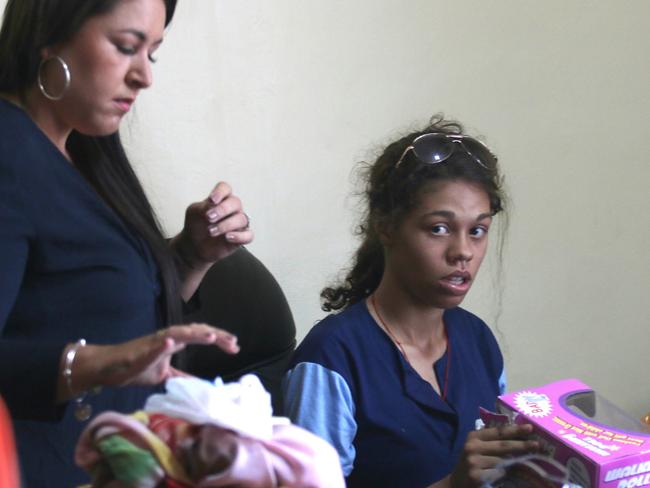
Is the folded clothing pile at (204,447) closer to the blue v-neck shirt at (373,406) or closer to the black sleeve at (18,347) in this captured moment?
the black sleeve at (18,347)

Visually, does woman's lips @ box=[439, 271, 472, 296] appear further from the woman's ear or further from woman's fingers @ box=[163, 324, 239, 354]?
woman's fingers @ box=[163, 324, 239, 354]

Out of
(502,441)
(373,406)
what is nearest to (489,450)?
(502,441)

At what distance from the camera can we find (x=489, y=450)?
34.0 inches

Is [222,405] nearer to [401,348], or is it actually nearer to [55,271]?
[55,271]

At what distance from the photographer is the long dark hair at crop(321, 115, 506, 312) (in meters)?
1.16

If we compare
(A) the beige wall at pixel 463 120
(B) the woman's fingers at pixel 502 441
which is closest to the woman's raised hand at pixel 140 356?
(B) the woman's fingers at pixel 502 441

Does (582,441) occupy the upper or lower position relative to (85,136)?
lower

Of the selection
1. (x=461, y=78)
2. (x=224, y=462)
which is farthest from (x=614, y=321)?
(x=224, y=462)

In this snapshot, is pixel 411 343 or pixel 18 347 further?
pixel 411 343

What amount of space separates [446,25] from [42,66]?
1261 mm

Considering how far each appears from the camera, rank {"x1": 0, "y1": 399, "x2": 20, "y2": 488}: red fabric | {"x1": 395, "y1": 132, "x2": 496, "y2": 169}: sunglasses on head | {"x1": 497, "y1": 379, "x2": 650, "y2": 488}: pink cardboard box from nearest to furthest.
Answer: {"x1": 0, "y1": 399, "x2": 20, "y2": 488}: red fabric < {"x1": 497, "y1": 379, "x2": 650, "y2": 488}: pink cardboard box < {"x1": 395, "y1": 132, "x2": 496, "y2": 169}: sunglasses on head

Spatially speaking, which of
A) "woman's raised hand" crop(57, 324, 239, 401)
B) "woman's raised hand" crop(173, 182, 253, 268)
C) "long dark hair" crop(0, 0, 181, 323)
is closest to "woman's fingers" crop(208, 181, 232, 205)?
"woman's raised hand" crop(173, 182, 253, 268)

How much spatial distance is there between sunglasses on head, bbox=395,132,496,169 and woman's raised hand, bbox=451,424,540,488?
43 cm

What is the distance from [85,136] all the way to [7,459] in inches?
21.9
